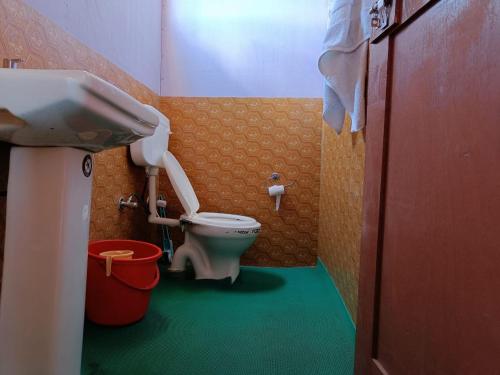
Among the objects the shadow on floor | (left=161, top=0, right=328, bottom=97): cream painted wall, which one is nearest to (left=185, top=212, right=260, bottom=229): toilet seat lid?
the shadow on floor

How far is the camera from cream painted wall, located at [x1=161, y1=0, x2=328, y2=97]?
2418mm

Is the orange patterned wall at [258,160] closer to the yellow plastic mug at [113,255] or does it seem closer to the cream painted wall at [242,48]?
the cream painted wall at [242,48]

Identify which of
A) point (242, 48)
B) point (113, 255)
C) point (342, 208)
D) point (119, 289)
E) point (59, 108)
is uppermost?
point (242, 48)

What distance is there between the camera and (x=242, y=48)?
2.44m

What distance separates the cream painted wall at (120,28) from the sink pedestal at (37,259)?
659mm

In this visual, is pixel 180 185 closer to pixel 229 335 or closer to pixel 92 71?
pixel 92 71

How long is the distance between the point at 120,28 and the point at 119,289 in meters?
1.30

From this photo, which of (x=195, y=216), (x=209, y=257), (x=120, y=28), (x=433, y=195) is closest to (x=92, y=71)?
(x=120, y=28)

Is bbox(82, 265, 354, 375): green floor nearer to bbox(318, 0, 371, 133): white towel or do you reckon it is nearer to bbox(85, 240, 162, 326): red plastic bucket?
bbox(85, 240, 162, 326): red plastic bucket

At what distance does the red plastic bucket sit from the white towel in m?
1.00

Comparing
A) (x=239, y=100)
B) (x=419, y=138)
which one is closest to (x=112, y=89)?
(x=419, y=138)

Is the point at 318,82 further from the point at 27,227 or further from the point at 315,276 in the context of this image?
the point at 27,227

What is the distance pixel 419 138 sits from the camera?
69 cm

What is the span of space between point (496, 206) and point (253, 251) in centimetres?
205
